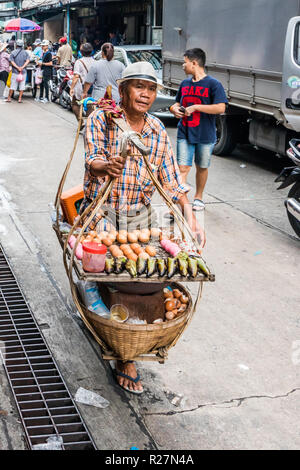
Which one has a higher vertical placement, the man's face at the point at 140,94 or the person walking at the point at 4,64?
the man's face at the point at 140,94

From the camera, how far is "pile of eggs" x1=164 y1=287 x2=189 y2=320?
11.5 ft

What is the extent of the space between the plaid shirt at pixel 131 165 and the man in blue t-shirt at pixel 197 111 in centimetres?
329

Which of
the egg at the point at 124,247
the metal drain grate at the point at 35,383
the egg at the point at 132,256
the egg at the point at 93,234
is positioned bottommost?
the metal drain grate at the point at 35,383

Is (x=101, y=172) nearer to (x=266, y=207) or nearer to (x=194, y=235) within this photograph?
(x=194, y=235)

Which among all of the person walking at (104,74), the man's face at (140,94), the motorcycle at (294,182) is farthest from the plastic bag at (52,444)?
the person walking at (104,74)

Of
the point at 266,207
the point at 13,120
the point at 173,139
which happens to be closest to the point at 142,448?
the point at 266,207

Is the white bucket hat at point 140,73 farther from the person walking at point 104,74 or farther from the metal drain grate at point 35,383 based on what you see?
the person walking at point 104,74

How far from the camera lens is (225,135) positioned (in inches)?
432

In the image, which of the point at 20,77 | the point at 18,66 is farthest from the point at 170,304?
the point at 18,66

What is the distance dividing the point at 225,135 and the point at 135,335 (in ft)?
27.0

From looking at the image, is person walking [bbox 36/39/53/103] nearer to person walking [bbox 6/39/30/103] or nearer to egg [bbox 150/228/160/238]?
person walking [bbox 6/39/30/103]

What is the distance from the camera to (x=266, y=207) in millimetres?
7910

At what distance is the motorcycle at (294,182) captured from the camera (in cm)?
643

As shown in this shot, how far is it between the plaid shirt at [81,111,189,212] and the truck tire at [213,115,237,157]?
7104 mm
